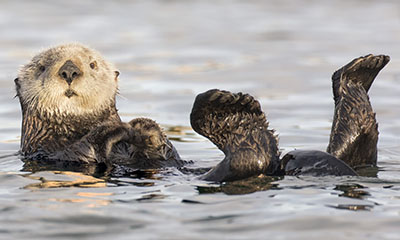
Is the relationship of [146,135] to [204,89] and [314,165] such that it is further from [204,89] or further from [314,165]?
[204,89]

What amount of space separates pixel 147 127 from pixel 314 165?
4.37 ft

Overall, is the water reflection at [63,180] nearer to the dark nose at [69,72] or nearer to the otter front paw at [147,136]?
the otter front paw at [147,136]

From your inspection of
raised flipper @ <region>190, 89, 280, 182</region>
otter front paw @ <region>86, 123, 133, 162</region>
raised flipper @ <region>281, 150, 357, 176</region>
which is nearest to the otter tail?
raised flipper @ <region>281, 150, 357, 176</region>

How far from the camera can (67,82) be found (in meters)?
6.27

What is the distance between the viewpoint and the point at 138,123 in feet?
19.3

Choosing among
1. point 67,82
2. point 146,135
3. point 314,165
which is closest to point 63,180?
point 146,135

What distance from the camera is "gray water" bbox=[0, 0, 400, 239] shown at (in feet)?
13.9

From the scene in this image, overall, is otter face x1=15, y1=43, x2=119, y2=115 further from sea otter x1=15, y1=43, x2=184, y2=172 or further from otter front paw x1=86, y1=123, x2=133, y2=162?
otter front paw x1=86, y1=123, x2=133, y2=162

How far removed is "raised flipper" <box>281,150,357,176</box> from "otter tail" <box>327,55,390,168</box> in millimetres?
A: 406

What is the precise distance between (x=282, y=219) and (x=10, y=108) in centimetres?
Result: 664

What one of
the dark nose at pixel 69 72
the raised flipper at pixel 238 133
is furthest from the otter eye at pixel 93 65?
the raised flipper at pixel 238 133

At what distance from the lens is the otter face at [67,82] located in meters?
6.32

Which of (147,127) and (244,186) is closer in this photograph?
(244,186)

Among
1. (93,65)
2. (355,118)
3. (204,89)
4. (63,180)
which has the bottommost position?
(63,180)
